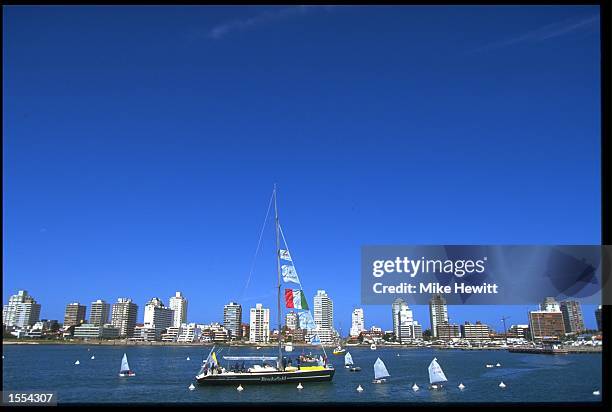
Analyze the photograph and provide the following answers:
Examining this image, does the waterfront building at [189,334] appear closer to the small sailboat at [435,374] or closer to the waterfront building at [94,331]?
the waterfront building at [94,331]

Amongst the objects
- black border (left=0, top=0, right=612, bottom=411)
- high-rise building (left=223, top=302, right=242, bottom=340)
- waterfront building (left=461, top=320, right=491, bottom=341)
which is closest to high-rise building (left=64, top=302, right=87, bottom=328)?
high-rise building (left=223, top=302, right=242, bottom=340)

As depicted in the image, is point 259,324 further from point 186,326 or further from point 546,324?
point 546,324

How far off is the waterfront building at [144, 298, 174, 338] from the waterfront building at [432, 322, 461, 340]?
3748cm

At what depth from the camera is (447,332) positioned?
65.4 metres

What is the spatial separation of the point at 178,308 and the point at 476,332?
42.6 meters

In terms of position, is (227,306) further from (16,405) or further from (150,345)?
(16,405)

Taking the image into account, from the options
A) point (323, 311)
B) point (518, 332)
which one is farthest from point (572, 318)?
point (323, 311)

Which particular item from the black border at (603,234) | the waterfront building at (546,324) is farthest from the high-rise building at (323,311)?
the black border at (603,234)

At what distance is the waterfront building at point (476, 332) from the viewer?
66.0 m

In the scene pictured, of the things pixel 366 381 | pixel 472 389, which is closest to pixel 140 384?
pixel 366 381

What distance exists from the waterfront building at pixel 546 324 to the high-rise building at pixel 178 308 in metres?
47.9

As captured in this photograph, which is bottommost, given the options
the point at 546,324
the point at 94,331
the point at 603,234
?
the point at 603,234
